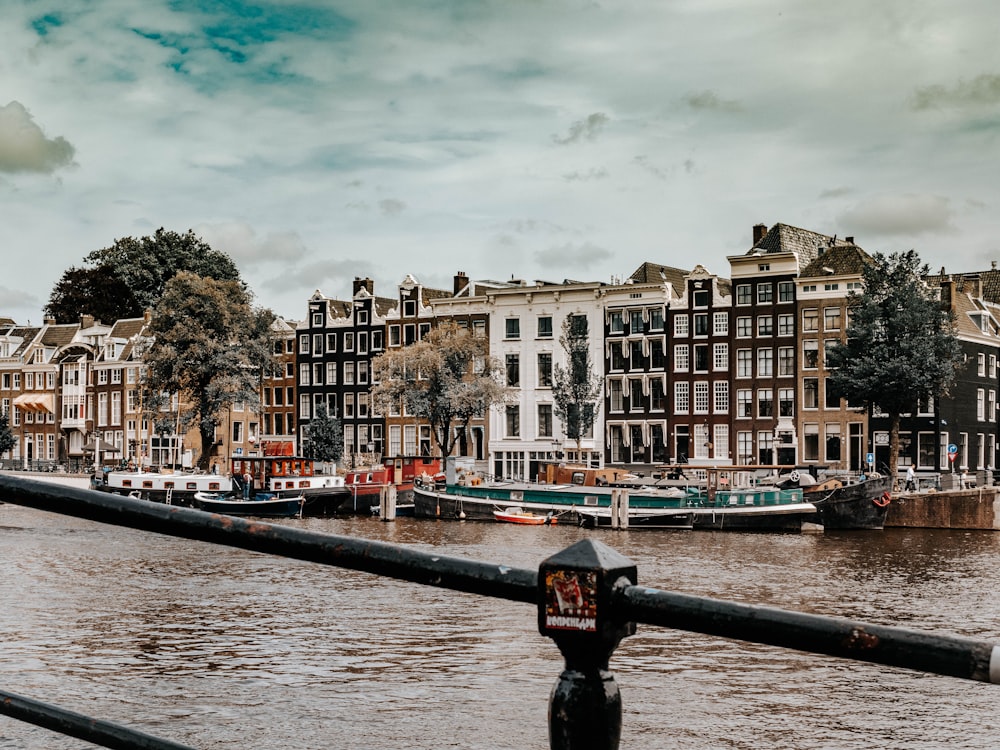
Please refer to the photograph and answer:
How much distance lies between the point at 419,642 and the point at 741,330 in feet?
168

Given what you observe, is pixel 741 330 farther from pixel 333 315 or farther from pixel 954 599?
pixel 954 599

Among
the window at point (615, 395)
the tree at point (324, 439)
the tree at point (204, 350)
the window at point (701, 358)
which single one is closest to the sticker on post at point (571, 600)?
the tree at point (204, 350)

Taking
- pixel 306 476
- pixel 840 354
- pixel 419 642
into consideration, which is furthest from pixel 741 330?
pixel 419 642

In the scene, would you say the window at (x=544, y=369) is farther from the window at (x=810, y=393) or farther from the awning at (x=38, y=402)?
the awning at (x=38, y=402)

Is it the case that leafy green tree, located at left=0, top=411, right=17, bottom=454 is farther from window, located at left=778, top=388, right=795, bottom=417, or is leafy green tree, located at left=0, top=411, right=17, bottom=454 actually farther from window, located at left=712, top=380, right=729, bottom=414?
window, located at left=778, top=388, right=795, bottom=417

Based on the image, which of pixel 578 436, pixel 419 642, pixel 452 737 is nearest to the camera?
pixel 452 737

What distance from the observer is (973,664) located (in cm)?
188

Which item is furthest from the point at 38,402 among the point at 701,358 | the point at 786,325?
the point at 786,325

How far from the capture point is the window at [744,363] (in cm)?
6850

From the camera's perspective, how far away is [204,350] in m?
68.0

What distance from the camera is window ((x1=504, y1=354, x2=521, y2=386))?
77688 mm

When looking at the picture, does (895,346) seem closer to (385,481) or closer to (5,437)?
(385,481)

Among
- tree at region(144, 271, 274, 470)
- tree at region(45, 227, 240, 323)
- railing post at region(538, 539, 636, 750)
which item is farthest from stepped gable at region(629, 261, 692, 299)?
railing post at region(538, 539, 636, 750)

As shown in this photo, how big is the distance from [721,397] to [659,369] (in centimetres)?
426
